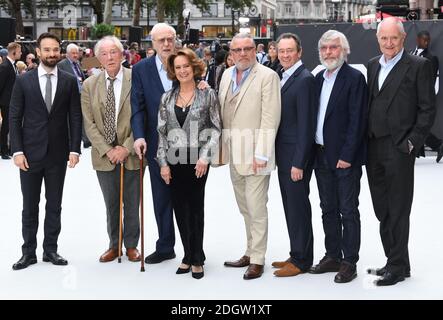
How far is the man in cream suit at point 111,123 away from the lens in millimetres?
7141

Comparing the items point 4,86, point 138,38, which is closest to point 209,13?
point 138,38

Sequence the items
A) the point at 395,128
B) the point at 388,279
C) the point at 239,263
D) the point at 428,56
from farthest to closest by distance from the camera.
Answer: the point at 428,56 → the point at 239,263 → the point at 388,279 → the point at 395,128

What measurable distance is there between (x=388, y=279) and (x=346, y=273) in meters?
0.33

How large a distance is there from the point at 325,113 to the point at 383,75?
21.3 inches

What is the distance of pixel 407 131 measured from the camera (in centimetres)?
632

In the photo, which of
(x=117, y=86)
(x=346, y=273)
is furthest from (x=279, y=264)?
(x=117, y=86)

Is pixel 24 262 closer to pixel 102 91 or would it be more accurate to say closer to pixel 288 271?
pixel 102 91

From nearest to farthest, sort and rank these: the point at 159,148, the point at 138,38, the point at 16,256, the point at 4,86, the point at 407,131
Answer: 1. the point at 407,131
2. the point at 159,148
3. the point at 16,256
4. the point at 4,86
5. the point at 138,38

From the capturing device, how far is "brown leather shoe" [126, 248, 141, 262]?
7328 millimetres

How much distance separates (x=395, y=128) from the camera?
20.7ft

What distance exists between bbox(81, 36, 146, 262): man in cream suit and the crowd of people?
1 centimetres

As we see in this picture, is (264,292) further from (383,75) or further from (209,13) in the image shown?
(209,13)

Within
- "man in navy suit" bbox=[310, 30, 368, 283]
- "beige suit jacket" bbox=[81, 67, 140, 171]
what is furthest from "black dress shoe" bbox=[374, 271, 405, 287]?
"beige suit jacket" bbox=[81, 67, 140, 171]

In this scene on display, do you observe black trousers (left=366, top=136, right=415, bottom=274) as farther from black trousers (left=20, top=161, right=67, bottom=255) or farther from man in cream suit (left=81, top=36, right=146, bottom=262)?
black trousers (left=20, top=161, right=67, bottom=255)
